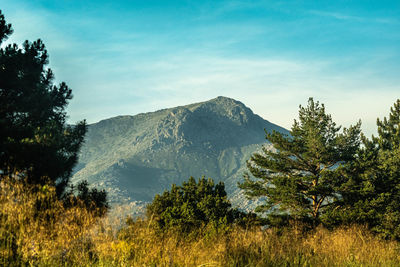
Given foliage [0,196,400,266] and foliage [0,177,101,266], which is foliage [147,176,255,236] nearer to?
foliage [0,196,400,266]

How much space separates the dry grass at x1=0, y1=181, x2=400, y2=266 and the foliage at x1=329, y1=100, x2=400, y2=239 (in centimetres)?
1635

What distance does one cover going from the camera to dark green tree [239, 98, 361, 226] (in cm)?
2250

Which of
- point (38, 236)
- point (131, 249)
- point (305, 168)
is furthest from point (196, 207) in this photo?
A: point (38, 236)

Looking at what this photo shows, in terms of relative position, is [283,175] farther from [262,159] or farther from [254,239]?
[254,239]

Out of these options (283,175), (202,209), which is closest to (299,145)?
(283,175)

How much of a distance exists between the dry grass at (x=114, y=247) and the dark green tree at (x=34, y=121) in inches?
260

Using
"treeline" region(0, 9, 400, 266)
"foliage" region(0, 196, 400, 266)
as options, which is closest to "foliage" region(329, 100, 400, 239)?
"treeline" region(0, 9, 400, 266)

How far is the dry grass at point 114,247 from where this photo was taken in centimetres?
396

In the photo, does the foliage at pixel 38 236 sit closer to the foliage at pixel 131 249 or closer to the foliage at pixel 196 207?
the foliage at pixel 131 249

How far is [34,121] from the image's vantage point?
51.1 ft

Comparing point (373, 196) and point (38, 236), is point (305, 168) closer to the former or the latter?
point (373, 196)

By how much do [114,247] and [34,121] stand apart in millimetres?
13440

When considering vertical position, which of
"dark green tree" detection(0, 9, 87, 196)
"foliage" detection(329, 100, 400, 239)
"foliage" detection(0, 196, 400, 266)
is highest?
"dark green tree" detection(0, 9, 87, 196)

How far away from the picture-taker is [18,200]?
501cm
